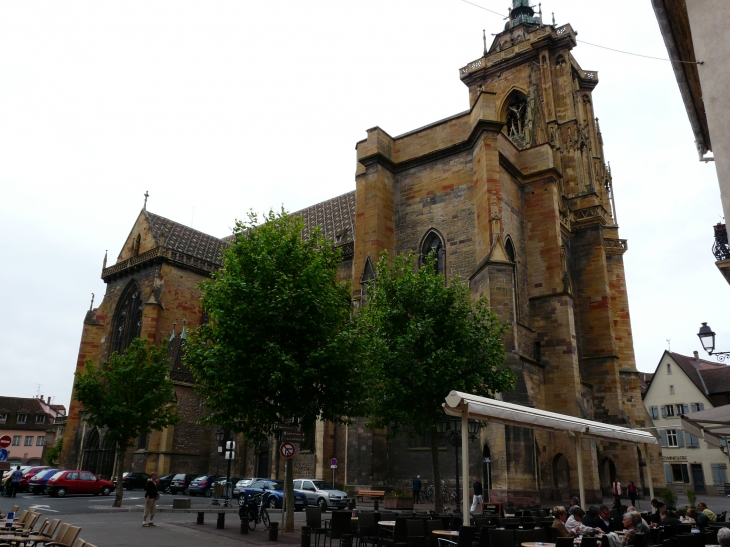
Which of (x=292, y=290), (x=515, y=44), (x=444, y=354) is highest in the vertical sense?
(x=515, y=44)

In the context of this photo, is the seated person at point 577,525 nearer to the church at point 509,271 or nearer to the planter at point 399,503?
the church at point 509,271

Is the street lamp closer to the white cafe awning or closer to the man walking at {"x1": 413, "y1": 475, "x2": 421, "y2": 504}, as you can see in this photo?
the white cafe awning

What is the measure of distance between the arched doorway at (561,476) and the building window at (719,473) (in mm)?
26619

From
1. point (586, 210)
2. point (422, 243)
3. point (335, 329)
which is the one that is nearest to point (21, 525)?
point (335, 329)

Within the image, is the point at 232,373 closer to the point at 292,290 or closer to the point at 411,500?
the point at 292,290

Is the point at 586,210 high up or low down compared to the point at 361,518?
up

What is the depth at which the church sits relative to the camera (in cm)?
2266

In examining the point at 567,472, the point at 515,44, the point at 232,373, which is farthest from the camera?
the point at 515,44

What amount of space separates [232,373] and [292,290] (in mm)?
2615

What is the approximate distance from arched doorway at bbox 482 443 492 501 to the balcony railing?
1063 centimetres

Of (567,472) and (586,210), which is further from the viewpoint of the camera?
(586,210)

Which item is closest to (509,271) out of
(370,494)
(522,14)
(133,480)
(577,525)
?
(370,494)

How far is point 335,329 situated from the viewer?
53.7 feet

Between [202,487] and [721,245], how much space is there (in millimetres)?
26670
